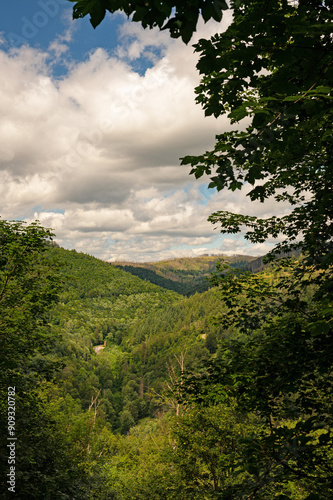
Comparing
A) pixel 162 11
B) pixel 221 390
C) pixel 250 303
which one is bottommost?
pixel 221 390

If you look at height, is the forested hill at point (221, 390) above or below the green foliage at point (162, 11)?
below

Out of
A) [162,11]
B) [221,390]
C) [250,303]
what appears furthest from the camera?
[250,303]

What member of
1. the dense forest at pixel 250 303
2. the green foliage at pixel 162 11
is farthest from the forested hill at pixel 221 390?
the green foliage at pixel 162 11

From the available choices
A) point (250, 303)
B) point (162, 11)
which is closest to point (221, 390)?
point (250, 303)

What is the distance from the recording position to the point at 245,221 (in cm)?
865

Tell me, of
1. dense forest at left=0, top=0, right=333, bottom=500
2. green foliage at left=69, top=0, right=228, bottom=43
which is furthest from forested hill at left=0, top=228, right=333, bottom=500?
green foliage at left=69, top=0, right=228, bottom=43

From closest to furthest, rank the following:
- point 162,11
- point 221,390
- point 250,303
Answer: point 162,11, point 221,390, point 250,303

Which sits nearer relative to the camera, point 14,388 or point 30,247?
point 14,388

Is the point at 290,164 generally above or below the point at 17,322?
above

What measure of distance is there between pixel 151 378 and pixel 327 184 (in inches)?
6402

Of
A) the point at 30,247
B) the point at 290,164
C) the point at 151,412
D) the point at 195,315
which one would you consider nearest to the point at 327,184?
the point at 290,164

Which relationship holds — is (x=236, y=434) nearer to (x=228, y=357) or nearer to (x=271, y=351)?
(x=228, y=357)

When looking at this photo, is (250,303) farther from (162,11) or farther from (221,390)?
(162,11)

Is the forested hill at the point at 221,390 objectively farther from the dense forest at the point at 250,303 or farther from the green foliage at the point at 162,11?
the green foliage at the point at 162,11
